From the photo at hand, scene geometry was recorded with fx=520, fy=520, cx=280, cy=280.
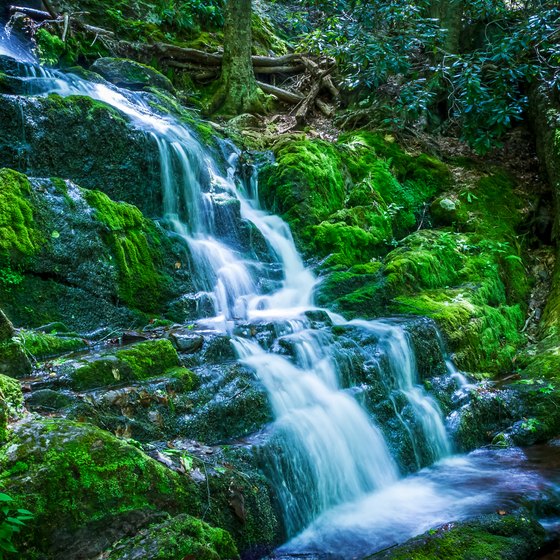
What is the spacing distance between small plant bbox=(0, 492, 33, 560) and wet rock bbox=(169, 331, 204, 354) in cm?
250

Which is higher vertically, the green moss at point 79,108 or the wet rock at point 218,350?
the green moss at point 79,108

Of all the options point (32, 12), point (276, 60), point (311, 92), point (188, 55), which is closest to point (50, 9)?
point (32, 12)

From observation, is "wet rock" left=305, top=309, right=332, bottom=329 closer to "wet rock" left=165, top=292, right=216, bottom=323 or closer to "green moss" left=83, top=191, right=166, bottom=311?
"wet rock" left=165, top=292, right=216, bottom=323

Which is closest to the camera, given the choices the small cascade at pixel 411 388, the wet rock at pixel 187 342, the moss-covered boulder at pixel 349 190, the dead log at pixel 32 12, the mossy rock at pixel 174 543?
the mossy rock at pixel 174 543

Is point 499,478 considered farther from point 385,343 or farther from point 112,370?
point 112,370

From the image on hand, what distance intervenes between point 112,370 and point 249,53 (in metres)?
9.83

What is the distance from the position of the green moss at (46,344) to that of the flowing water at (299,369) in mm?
1579

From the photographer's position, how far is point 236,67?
1185 cm

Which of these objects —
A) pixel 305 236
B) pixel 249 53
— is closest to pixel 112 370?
pixel 305 236

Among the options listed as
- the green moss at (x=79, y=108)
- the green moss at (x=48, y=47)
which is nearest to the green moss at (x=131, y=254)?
the green moss at (x=79, y=108)

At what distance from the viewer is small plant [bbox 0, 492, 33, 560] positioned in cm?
234

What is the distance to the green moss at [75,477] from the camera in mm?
2629

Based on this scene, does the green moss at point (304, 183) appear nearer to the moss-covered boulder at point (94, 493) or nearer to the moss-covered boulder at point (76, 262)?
the moss-covered boulder at point (76, 262)

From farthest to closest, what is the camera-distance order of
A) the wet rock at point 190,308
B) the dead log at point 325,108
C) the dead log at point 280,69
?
the dead log at point 280,69
the dead log at point 325,108
the wet rock at point 190,308
